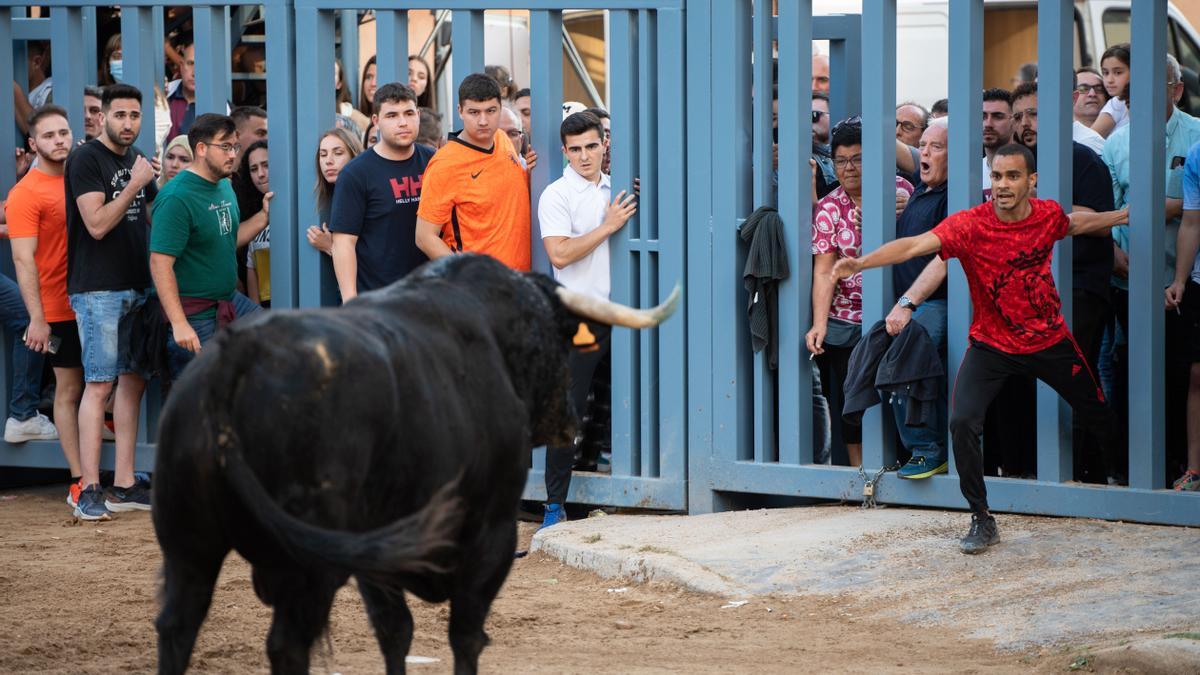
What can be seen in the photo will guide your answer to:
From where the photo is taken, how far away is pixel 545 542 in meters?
8.38

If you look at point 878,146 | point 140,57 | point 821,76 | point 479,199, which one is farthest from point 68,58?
point 821,76

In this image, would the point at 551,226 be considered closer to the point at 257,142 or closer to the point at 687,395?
the point at 687,395

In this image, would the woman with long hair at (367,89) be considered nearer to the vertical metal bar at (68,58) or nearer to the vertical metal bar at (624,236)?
the vertical metal bar at (68,58)

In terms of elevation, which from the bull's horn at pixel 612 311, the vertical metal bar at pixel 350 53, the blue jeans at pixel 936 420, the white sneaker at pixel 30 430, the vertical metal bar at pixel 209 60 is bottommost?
the white sneaker at pixel 30 430

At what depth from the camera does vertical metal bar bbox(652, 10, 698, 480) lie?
28.9ft

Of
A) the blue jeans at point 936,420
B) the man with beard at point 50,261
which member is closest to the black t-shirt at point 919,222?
the blue jeans at point 936,420

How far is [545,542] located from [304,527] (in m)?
4.28

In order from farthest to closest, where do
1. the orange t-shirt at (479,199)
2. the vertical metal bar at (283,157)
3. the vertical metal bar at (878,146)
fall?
1. the vertical metal bar at (283,157)
2. the orange t-shirt at (479,199)
3. the vertical metal bar at (878,146)

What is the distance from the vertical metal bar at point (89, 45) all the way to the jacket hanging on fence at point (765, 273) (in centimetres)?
432

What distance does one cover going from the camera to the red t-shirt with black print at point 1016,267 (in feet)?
24.5

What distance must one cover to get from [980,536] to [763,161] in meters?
2.35

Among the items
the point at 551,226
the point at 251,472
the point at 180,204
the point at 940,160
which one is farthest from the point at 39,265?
the point at 251,472


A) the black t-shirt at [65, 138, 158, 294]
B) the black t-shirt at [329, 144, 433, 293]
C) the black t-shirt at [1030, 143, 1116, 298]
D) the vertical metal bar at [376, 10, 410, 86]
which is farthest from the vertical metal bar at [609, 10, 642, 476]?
the black t-shirt at [65, 138, 158, 294]

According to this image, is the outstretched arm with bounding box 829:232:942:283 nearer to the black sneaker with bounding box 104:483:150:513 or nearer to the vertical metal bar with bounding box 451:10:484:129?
the vertical metal bar with bounding box 451:10:484:129
